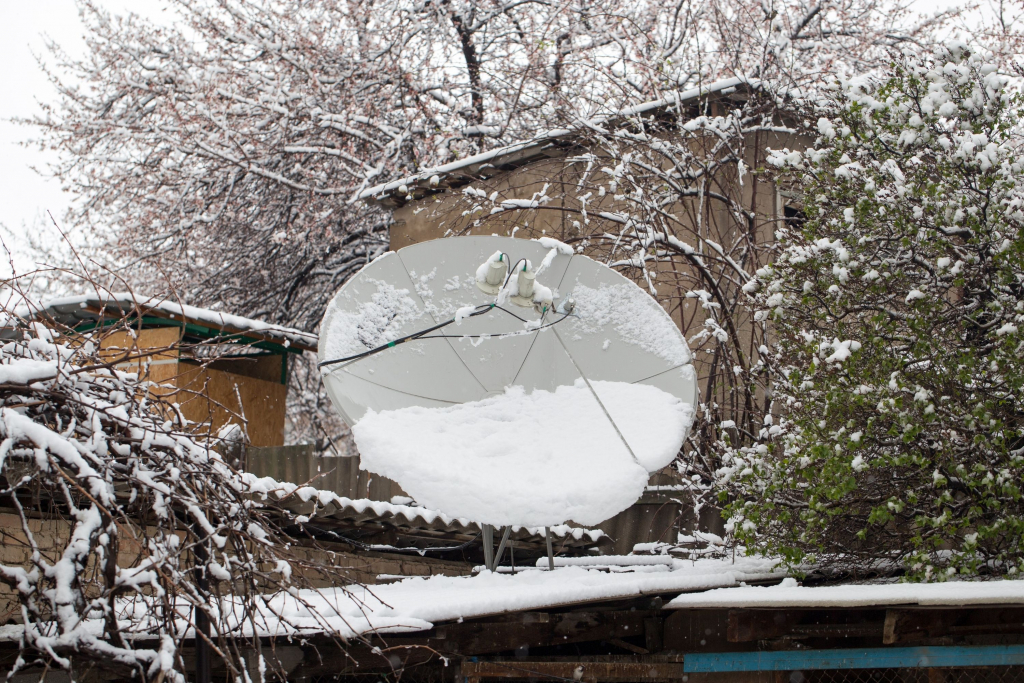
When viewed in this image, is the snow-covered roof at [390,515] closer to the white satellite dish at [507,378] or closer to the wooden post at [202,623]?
the white satellite dish at [507,378]

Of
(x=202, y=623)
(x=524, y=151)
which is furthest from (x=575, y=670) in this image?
(x=524, y=151)

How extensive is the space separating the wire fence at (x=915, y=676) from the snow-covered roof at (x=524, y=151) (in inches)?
222

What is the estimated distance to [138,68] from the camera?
14883 millimetres

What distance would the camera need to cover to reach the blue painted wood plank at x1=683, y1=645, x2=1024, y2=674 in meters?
5.01

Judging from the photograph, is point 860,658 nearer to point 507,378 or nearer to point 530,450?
point 530,450

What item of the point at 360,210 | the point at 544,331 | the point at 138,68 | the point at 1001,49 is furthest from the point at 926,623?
the point at 138,68

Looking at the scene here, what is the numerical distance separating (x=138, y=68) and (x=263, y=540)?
1357 centimetres

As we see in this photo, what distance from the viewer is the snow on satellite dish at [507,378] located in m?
5.20

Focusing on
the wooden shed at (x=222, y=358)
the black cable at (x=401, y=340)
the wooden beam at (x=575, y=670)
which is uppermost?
the wooden shed at (x=222, y=358)

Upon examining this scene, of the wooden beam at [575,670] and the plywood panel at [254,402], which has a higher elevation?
the plywood panel at [254,402]

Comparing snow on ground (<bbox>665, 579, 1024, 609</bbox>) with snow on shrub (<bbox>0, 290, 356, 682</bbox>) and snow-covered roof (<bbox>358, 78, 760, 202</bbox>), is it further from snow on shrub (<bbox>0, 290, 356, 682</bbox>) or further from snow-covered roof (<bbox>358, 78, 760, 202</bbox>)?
snow-covered roof (<bbox>358, 78, 760, 202</bbox>)

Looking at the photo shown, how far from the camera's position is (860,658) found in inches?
200

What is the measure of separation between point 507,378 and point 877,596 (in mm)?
2609

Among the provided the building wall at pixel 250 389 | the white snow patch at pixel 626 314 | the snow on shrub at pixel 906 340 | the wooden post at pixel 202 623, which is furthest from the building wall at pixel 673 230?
the wooden post at pixel 202 623
